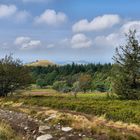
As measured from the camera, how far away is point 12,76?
51062 mm

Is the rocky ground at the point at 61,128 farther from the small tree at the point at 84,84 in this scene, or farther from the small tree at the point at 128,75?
the small tree at the point at 84,84

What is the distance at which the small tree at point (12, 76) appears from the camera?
51.2 meters

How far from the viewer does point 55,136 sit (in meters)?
18.6

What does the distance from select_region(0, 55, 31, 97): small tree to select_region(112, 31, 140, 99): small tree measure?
1288 centimetres

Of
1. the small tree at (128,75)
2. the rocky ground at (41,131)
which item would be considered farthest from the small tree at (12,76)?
the rocky ground at (41,131)

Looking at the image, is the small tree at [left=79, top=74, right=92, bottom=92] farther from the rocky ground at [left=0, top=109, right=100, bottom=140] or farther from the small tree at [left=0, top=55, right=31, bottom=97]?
the rocky ground at [left=0, top=109, right=100, bottom=140]

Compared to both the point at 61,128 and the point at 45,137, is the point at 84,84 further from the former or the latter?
the point at 45,137

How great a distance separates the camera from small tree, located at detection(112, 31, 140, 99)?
44906 mm

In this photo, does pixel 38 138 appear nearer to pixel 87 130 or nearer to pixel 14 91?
pixel 87 130

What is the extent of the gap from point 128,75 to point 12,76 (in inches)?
605

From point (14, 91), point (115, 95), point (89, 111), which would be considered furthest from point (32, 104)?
point (14, 91)

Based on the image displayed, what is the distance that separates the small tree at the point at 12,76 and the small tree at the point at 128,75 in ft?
42.3

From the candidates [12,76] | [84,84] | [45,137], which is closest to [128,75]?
[12,76]

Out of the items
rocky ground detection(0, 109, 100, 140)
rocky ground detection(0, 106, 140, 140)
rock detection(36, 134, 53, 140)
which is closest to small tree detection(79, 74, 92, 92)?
rocky ground detection(0, 106, 140, 140)
